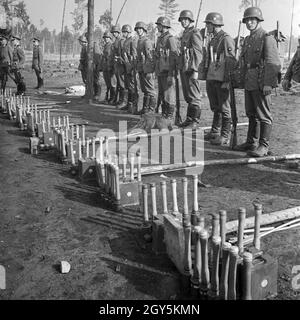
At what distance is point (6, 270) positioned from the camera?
3.59 meters

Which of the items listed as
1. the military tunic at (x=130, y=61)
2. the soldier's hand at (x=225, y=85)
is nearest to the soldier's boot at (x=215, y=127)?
the soldier's hand at (x=225, y=85)

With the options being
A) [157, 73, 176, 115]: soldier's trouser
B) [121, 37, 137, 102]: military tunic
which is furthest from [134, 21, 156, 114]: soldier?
[157, 73, 176, 115]: soldier's trouser

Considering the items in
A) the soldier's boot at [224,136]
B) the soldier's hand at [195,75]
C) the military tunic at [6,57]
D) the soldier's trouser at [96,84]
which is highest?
the military tunic at [6,57]

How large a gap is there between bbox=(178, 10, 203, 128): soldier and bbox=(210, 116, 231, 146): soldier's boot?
1.24 m

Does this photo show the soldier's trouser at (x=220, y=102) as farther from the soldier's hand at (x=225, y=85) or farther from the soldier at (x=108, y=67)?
the soldier at (x=108, y=67)

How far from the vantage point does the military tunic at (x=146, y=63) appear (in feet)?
36.2

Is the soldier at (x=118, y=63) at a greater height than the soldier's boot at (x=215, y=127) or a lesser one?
greater

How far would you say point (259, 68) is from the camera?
6.82 metres

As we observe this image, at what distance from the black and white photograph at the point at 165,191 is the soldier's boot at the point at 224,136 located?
0.08ft

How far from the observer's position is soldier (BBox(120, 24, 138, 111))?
1204cm

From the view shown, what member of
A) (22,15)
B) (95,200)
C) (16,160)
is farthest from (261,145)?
(22,15)

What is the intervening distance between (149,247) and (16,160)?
13.3 feet

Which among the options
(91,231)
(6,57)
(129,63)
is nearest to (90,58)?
(129,63)
